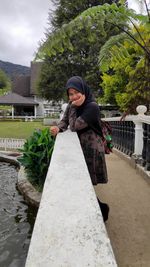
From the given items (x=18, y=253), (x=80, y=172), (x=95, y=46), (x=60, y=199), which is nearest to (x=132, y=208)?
(x=18, y=253)

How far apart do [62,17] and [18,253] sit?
110 feet

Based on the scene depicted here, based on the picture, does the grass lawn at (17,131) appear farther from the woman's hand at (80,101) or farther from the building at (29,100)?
the woman's hand at (80,101)

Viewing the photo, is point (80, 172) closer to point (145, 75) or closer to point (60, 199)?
point (60, 199)

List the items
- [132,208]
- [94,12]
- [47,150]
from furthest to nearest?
[94,12] → [47,150] → [132,208]

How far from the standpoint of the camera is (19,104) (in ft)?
161

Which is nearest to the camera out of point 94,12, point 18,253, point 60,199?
point 60,199

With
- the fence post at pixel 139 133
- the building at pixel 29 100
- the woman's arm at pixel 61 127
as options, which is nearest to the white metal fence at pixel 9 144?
the fence post at pixel 139 133

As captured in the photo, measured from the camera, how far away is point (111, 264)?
1.11m

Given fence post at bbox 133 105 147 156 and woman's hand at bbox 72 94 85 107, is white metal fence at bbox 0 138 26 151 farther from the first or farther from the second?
woman's hand at bbox 72 94 85 107

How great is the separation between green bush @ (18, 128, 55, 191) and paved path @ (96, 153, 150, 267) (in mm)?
1651

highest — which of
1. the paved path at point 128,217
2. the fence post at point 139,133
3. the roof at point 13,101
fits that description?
the roof at point 13,101

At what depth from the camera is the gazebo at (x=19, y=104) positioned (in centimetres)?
4850

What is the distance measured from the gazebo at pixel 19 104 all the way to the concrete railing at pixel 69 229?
47.6 metres

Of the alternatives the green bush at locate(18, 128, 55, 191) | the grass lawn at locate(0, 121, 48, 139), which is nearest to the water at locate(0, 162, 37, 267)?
the green bush at locate(18, 128, 55, 191)
